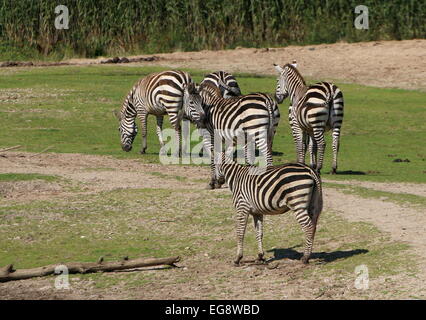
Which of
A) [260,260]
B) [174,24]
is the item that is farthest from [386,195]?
[174,24]

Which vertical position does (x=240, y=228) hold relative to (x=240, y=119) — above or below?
below

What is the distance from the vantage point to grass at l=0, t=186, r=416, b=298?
1328 centimetres

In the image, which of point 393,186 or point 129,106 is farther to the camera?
point 129,106

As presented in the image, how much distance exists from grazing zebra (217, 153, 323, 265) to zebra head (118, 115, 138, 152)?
1047 centimetres

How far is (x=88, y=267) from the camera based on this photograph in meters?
13.7

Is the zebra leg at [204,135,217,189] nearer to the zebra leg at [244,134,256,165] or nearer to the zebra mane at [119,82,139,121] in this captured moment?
the zebra leg at [244,134,256,165]

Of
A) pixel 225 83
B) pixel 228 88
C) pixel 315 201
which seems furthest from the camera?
pixel 225 83

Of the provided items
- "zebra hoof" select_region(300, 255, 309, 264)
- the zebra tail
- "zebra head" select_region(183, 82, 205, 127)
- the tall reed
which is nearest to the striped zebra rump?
"zebra head" select_region(183, 82, 205, 127)

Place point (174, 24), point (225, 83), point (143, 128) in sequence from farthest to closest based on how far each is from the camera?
point (174, 24) < point (225, 83) < point (143, 128)

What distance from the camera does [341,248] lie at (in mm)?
14375

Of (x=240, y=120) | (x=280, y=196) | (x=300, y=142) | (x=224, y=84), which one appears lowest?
(x=280, y=196)

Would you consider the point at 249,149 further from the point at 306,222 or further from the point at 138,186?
the point at 306,222

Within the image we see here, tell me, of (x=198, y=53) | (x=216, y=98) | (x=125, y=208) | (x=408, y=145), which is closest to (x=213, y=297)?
(x=125, y=208)

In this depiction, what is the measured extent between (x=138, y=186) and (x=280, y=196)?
6.63 metres
